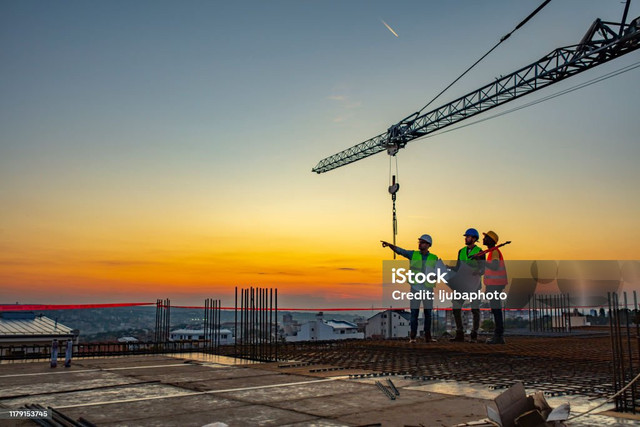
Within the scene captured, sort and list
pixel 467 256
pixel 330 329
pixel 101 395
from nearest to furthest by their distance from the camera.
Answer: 1. pixel 101 395
2. pixel 467 256
3. pixel 330 329

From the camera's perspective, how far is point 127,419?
657 cm

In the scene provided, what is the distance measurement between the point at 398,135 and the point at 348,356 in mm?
29270

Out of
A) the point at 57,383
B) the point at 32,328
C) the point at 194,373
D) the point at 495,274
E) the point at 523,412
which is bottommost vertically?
the point at 32,328

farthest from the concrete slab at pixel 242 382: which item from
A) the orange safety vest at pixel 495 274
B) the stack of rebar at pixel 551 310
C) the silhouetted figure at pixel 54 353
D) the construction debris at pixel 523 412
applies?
the stack of rebar at pixel 551 310

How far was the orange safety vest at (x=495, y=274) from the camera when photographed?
1184 cm

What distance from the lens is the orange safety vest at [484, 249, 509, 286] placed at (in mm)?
11844

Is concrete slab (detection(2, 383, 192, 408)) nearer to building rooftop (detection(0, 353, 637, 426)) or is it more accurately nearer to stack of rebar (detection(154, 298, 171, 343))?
building rooftop (detection(0, 353, 637, 426))

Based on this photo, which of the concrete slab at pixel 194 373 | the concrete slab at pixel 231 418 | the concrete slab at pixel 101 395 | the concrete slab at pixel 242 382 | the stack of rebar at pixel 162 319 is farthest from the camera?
the stack of rebar at pixel 162 319

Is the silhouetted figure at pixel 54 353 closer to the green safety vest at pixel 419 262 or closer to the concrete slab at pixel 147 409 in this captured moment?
the concrete slab at pixel 147 409

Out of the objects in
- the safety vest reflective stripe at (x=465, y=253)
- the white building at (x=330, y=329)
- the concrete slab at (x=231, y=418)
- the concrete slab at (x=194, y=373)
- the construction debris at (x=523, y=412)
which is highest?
the safety vest reflective stripe at (x=465, y=253)

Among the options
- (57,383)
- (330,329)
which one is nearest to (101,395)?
(57,383)

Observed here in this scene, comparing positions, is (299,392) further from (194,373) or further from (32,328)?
(32,328)

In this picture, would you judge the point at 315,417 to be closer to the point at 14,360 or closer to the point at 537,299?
the point at 14,360

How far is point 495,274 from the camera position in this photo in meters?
11.9
